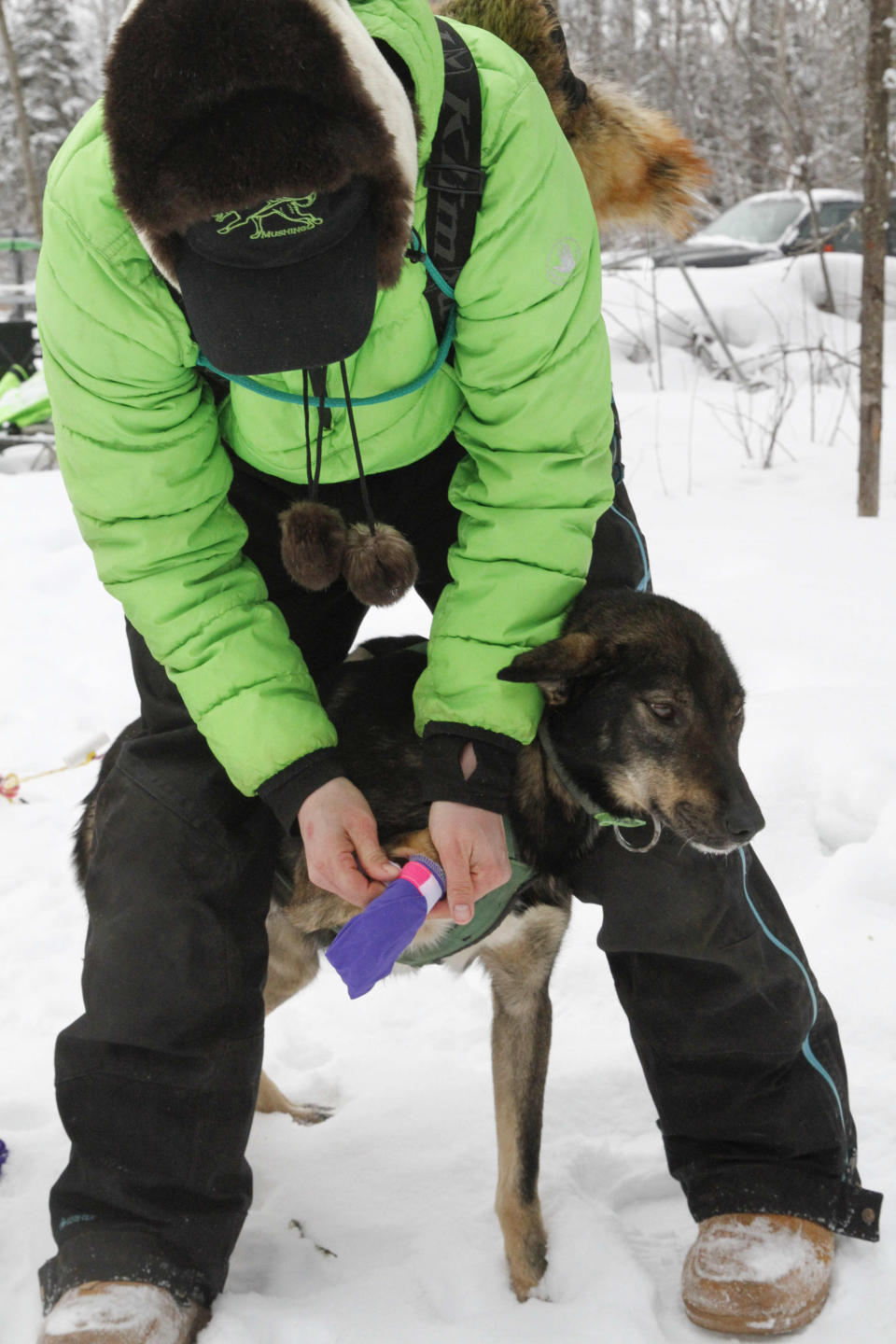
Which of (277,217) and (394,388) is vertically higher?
(277,217)

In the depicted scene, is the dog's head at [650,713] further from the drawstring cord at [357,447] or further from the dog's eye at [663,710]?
the drawstring cord at [357,447]

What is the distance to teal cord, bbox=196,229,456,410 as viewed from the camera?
161cm

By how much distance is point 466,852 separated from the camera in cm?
169

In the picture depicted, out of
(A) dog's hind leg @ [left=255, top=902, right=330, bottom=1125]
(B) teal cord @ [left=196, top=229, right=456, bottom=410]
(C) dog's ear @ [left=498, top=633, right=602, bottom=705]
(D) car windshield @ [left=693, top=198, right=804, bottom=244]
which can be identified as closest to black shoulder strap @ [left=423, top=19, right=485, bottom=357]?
(B) teal cord @ [left=196, top=229, right=456, bottom=410]

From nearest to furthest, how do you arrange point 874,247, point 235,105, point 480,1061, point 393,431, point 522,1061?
point 235,105 < point 393,431 < point 522,1061 < point 480,1061 < point 874,247

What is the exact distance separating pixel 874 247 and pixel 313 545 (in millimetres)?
4433

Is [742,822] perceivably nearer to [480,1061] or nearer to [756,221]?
[480,1061]

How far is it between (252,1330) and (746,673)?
275 cm

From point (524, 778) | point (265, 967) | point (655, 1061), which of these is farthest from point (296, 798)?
point (655, 1061)

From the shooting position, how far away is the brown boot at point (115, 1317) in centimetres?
152

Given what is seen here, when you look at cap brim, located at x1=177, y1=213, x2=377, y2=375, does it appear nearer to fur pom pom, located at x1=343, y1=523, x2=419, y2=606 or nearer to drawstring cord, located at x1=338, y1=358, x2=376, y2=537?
drawstring cord, located at x1=338, y1=358, x2=376, y2=537

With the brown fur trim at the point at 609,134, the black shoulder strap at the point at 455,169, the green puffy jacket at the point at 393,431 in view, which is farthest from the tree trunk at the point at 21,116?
the black shoulder strap at the point at 455,169

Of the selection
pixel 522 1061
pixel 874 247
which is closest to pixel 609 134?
pixel 522 1061

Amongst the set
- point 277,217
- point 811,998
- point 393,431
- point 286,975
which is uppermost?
point 277,217
